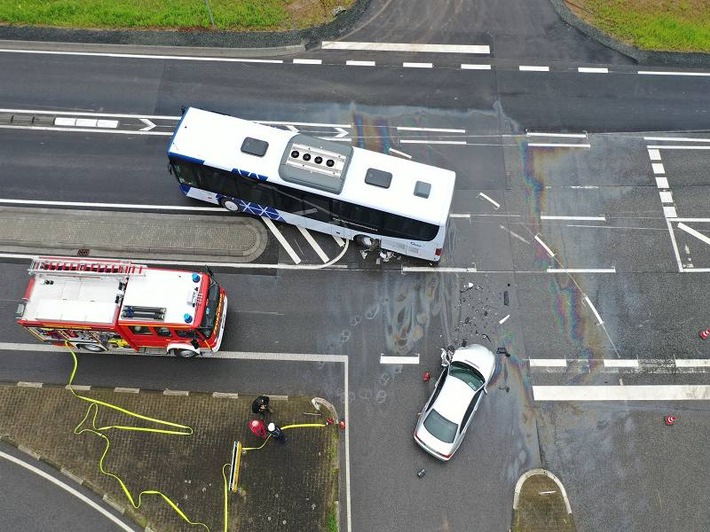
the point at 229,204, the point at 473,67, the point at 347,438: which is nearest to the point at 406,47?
the point at 473,67

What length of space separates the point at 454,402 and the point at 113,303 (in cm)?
1409

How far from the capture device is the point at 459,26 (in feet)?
99.8

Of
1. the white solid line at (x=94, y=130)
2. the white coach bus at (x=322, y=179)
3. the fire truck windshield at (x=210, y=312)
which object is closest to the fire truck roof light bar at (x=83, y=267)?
the fire truck windshield at (x=210, y=312)

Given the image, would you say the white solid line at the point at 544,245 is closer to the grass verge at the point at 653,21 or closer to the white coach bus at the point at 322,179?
the white coach bus at the point at 322,179

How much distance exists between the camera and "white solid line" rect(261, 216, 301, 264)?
930 inches

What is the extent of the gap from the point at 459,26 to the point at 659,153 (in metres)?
14.2

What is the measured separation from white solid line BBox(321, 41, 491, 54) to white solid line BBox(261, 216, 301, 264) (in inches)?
480

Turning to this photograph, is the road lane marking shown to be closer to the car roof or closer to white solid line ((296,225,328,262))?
white solid line ((296,225,328,262))

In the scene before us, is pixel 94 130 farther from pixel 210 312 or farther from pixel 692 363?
pixel 692 363

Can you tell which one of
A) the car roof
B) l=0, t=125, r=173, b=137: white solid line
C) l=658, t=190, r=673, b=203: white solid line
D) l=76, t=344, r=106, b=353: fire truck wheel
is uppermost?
l=658, t=190, r=673, b=203: white solid line

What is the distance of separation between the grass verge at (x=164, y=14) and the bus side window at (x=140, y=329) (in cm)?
1995

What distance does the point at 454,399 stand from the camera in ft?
64.7

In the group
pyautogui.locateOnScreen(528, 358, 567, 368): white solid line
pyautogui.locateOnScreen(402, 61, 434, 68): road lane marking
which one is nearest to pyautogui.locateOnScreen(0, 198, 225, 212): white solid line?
pyautogui.locateOnScreen(402, 61, 434, 68): road lane marking

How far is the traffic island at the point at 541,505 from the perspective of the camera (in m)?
19.1
